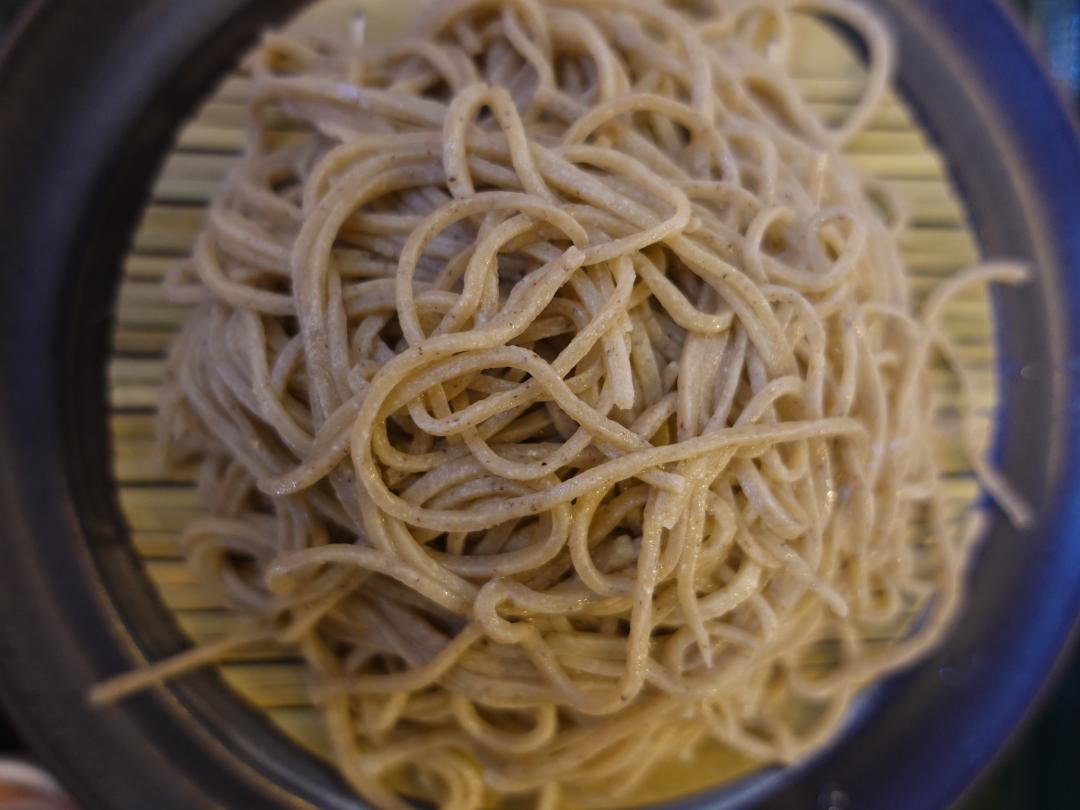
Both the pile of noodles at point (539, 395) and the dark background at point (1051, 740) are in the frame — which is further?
the dark background at point (1051, 740)

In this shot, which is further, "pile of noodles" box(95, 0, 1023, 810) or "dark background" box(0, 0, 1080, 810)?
"dark background" box(0, 0, 1080, 810)

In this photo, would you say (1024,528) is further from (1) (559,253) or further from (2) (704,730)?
(1) (559,253)

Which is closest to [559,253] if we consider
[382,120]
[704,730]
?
[382,120]

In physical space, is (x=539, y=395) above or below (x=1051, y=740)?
above

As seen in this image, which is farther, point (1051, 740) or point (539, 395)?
point (1051, 740)
